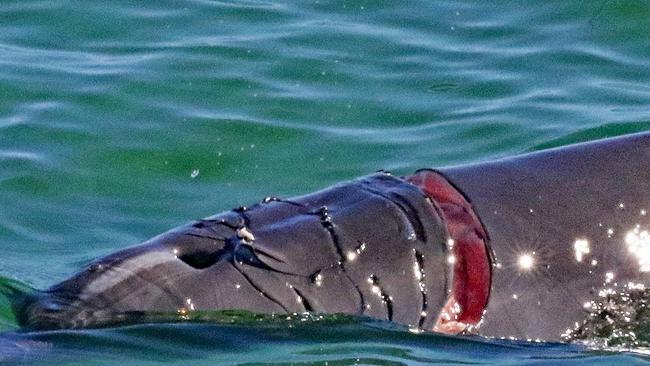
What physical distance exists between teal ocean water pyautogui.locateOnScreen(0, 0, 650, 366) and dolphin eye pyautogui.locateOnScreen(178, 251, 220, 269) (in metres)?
0.76

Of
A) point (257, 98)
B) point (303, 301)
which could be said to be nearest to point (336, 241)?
point (303, 301)

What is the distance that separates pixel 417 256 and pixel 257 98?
389cm

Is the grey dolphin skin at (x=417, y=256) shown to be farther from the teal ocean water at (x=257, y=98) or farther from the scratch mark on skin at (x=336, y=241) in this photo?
the teal ocean water at (x=257, y=98)

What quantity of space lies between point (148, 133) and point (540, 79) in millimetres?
2285

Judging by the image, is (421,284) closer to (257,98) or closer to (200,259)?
(200,259)

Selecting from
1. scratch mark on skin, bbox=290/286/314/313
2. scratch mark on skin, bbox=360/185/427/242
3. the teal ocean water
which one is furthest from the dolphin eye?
the teal ocean water

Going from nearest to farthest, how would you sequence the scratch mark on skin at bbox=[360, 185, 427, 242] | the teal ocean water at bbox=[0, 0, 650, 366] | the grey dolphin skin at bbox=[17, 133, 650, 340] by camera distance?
the grey dolphin skin at bbox=[17, 133, 650, 340]
the scratch mark on skin at bbox=[360, 185, 427, 242]
the teal ocean water at bbox=[0, 0, 650, 366]

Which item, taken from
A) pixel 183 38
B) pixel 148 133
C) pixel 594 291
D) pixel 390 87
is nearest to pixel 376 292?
pixel 594 291

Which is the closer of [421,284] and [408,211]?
[421,284]

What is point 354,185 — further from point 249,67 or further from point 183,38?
point 183,38

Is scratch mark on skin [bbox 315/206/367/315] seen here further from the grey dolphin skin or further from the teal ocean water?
the teal ocean water

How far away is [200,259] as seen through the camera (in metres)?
4.40

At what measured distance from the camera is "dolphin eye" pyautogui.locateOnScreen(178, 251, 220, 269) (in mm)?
4371

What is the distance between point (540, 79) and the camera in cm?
857
